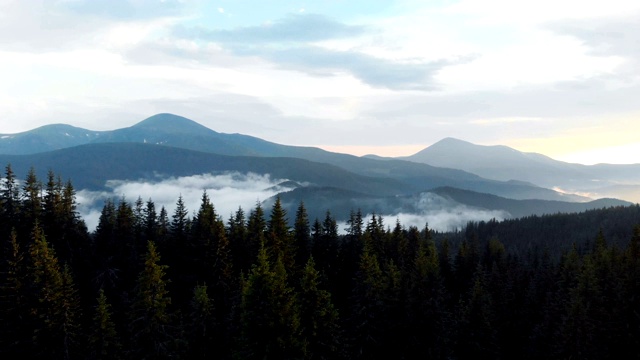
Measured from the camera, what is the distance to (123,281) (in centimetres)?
6072

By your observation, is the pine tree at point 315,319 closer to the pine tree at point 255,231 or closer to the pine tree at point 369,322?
the pine tree at point 369,322

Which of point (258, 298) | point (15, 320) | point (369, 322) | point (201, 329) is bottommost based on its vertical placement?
point (201, 329)

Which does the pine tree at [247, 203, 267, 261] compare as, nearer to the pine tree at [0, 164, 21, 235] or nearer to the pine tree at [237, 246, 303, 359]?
the pine tree at [237, 246, 303, 359]

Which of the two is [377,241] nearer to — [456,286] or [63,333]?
[456,286]

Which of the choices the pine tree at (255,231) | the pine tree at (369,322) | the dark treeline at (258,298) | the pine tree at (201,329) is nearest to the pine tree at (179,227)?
the dark treeline at (258,298)

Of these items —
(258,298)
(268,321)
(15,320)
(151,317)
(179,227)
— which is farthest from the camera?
(179,227)

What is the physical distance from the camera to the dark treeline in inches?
1481

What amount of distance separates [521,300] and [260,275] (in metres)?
42.1

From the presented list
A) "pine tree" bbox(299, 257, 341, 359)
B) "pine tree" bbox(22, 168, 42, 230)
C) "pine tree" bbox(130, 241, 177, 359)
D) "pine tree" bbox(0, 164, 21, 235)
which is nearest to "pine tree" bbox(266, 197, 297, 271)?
"pine tree" bbox(299, 257, 341, 359)

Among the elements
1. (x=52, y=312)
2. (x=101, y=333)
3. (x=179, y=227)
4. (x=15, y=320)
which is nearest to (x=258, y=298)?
(x=101, y=333)

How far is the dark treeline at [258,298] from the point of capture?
37.6m

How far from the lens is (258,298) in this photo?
35.2 m

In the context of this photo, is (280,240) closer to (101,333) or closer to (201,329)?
(201,329)

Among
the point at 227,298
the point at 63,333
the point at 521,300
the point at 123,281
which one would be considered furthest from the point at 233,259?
the point at 521,300
